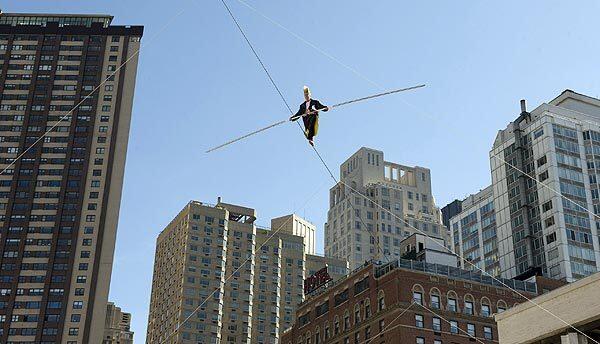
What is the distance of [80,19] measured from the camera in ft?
603

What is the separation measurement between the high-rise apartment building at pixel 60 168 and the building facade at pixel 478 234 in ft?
208

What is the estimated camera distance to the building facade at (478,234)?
495 ft

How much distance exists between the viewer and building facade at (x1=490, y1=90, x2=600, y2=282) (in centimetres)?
13088

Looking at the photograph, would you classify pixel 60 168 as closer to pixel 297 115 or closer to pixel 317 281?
pixel 317 281

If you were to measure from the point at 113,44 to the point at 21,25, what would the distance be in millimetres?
19700

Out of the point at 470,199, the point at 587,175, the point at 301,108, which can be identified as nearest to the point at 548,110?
the point at 587,175

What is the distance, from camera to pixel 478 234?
520 feet

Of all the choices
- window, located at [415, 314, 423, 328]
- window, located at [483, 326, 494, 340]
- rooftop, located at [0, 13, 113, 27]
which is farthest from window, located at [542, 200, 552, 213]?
rooftop, located at [0, 13, 113, 27]

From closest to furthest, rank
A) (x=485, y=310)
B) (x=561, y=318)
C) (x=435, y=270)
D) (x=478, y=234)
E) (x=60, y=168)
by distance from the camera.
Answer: (x=561, y=318)
(x=485, y=310)
(x=435, y=270)
(x=478, y=234)
(x=60, y=168)

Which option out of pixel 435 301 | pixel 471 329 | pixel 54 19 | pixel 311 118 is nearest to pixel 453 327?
pixel 471 329

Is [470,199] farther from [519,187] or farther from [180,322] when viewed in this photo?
[180,322]

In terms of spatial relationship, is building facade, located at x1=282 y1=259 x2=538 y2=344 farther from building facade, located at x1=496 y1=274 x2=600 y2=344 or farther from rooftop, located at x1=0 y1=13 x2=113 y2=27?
rooftop, located at x1=0 y1=13 x2=113 y2=27

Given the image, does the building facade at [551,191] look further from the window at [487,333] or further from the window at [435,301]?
the window at [435,301]

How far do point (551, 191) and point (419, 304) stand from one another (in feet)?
138
